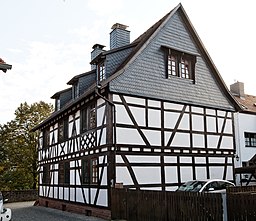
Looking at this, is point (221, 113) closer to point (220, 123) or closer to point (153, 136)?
point (220, 123)

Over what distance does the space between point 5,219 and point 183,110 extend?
35.0 ft

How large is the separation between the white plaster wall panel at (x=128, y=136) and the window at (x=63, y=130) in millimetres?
6486

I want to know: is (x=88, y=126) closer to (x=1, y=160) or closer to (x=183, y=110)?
(x=183, y=110)

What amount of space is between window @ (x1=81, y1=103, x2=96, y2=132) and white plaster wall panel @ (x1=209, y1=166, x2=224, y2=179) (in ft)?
22.5

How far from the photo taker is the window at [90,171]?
16.2 metres

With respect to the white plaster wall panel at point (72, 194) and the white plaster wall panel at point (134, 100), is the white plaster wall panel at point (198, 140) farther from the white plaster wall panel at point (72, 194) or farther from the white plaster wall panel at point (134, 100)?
the white plaster wall panel at point (72, 194)

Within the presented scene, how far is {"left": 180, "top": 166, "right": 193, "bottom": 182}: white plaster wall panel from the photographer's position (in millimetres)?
16891

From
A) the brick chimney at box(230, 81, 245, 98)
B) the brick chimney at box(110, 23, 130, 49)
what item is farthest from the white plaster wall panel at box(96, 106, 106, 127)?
the brick chimney at box(230, 81, 245, 98)

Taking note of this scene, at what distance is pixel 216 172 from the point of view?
18.6 meters

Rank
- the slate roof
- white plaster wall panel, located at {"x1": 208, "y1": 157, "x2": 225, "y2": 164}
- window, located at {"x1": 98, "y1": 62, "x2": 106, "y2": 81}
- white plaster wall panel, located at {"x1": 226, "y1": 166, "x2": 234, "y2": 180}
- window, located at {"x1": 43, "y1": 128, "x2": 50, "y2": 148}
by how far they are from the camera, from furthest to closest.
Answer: window, located at {"x1": 43, "y1": 128, "x2": 50, "y2": 148} < white plaster wall panel, located at {"x1": 226, "y1": 166, "x2": 234, "y2": 180} < white plaster wall panel, located at {"x1": 208, "y1": 157, "x2": 225, "y2": 164} < window, located at {"x1": 98, "y1": 62, "x2": 106, "y2": 81} < the slate roof

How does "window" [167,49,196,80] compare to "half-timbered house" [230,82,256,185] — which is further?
"half-timbered house" [230,82,256,185]

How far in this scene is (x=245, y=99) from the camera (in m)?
29.1

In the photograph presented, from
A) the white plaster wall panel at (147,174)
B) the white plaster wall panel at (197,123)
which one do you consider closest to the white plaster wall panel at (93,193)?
the white plaster wall panel at (147,174)

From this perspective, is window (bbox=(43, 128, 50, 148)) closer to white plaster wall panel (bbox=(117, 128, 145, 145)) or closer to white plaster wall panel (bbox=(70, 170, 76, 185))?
white plaster wall panel (bbox=(70, 170, 76, 185))
